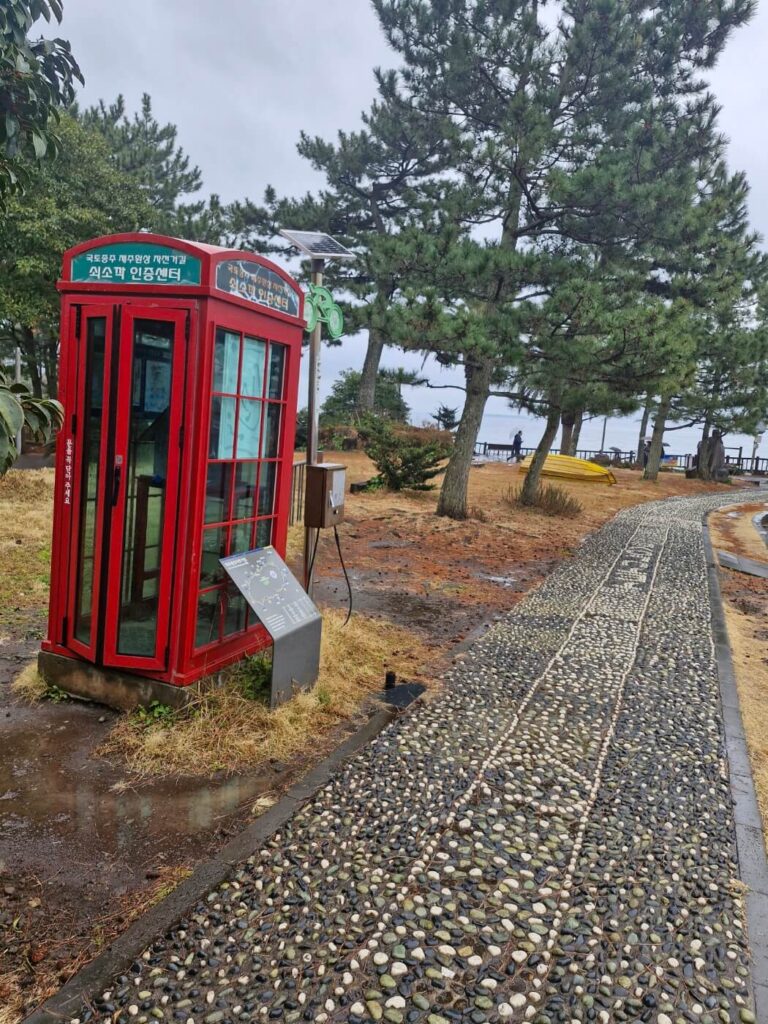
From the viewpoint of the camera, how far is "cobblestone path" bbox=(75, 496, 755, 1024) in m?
2.21

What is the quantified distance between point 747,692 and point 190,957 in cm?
464

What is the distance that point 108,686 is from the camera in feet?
13.7

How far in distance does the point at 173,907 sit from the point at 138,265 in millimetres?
3164

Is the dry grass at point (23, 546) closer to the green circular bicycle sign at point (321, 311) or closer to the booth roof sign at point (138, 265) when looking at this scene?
the booth roof sign at point (138, 265)

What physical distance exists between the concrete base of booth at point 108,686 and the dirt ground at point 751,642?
3.25 meters

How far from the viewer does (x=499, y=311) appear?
10891 millimetres

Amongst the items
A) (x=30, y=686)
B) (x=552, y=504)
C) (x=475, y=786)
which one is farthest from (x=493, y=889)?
(x=552, y=504)

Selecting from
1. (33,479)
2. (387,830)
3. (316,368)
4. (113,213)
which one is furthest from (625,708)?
(113,213)

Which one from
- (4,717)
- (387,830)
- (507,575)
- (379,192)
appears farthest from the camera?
(379,192)

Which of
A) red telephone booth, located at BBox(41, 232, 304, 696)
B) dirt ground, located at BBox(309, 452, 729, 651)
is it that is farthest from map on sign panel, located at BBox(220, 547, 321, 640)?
dirt ground, located at BBox(309, 452, 729, 651)

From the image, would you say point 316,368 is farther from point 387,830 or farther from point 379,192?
point 379,192

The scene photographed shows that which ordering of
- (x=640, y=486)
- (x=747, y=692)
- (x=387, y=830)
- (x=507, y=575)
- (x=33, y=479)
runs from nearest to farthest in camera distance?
(x=387, y=830), (x=747, y=692), (x=507, y=575), (x=33, y=479), (x=640, y=486)

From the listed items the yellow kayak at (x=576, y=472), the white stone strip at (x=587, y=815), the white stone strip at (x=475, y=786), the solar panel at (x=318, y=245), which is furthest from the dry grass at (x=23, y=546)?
the yellow kayak at (x=576, y=472)

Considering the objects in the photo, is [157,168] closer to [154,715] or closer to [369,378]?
[369,378]
